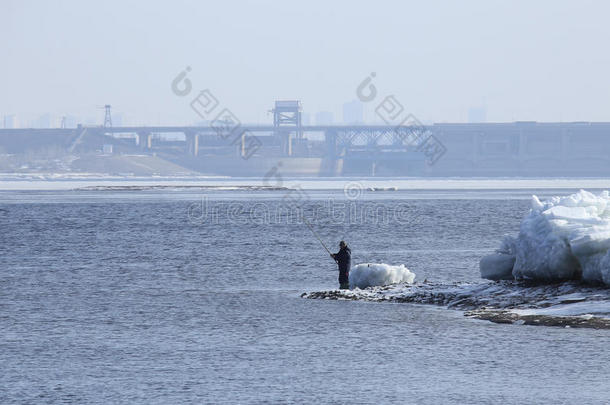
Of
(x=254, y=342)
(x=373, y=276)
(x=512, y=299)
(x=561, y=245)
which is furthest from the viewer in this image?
(x=373, y=276)

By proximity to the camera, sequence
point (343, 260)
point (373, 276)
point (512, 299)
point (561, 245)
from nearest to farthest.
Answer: point (512, 299) < point (561, 245) < point (373, 276) < point (343, 260)

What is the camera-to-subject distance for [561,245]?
80.9 feet

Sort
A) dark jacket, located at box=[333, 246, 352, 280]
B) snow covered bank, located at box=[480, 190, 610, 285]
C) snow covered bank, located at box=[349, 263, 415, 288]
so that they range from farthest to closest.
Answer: dark jacket, located at box=[333, 246, 352, 280], snow covered bank, located at box=[349, 263, 415, 288], snow covered bank, located at box=[480, 190, 610, 285]

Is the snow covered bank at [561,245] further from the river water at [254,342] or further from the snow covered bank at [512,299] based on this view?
the river water at [254,342]

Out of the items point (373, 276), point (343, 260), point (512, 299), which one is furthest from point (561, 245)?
point (343, 260)

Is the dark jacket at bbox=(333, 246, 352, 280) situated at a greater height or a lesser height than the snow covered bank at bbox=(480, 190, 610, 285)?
lesser

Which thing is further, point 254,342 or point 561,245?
point 561,245

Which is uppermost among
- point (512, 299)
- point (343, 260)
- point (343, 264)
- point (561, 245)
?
point (561, 245)

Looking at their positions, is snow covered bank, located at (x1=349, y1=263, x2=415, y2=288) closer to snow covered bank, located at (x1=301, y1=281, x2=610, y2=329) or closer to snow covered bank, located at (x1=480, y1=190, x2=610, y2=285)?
snow covered bank, located at (x1=301, y1=281, x2=610, y2=329)

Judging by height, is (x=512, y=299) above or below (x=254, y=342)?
above

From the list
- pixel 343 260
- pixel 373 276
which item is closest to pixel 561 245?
pixel 373 276

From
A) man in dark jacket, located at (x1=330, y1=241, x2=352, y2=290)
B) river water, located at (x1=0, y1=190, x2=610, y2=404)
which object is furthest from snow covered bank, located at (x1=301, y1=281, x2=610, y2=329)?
man in dark jacket, located at (x1=330, y1=241, x2=352, y2=290)

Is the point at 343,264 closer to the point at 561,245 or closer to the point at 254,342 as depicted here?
the point at 561,245

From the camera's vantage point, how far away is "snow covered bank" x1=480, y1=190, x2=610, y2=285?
23.8 m
